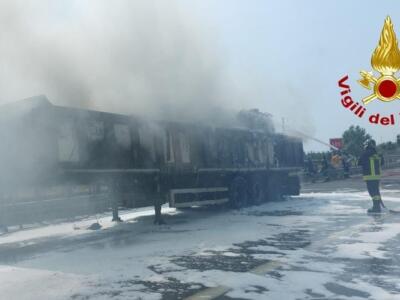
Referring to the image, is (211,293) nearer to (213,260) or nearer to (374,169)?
(213,260)

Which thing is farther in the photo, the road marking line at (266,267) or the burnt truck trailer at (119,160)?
the burnt truck trailer at (119,160)

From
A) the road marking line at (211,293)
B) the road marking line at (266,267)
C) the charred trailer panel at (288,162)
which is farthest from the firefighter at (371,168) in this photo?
the road marking line at (211,293)

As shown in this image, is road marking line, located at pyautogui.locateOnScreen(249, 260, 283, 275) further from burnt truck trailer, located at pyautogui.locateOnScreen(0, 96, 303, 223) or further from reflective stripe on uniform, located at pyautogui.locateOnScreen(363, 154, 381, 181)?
reflective stripe on uniform, located at pyautogui.locateOnScreen(363, 154, 381, 181)

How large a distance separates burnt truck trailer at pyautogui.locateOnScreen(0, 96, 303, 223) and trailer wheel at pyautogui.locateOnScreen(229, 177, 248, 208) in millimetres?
28

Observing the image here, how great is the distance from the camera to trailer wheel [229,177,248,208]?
11.7 meters

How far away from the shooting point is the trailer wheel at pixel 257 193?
12.5 meters

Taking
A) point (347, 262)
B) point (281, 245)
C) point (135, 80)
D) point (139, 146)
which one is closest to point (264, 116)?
point (135, 80)

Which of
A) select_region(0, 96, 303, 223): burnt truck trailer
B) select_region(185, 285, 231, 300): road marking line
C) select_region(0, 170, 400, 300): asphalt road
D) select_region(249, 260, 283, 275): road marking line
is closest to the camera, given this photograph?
select_region(185, 285, 231, 300): road marking line

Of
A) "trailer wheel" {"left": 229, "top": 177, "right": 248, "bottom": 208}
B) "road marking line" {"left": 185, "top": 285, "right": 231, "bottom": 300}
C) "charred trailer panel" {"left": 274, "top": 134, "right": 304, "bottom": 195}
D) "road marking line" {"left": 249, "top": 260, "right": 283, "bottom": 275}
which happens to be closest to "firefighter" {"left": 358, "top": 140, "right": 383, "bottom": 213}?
"trailer wheel" {"left": 229, "top": 177, "right": 248, "bottom": 208}

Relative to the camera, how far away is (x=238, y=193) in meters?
12.0

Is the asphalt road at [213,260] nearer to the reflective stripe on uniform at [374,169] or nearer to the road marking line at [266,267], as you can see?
the road marking line at [266,267]

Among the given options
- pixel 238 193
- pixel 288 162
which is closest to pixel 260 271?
pixel 238 193

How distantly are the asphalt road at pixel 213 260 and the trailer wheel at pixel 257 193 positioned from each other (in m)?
3.27

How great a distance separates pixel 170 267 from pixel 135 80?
23.0 ft
